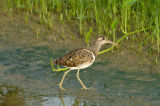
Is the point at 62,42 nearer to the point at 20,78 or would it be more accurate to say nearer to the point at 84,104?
the point at 20,78

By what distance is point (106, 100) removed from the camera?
22.3ft

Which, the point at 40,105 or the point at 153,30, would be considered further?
the point at 153,30

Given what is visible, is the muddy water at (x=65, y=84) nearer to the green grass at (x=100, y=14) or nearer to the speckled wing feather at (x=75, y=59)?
the speckled wing feather at (x=75, y=59)

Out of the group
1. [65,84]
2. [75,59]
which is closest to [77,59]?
[75,59]

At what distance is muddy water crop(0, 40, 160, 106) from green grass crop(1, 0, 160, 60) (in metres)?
1.23

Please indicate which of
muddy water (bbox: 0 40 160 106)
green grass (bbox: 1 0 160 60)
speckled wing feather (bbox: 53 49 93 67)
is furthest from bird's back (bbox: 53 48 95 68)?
green grass (bbox: 1 0 160 60)

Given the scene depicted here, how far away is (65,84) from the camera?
25.6 feet

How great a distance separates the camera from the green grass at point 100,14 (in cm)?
948

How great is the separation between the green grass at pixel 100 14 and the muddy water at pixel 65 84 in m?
1.23

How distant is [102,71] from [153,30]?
5.87 ft

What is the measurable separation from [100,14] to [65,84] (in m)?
3.08

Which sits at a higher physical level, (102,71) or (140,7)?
(140,7)

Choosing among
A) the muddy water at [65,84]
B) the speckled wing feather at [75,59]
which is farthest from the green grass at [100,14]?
the speckled wing feather at [75,59]

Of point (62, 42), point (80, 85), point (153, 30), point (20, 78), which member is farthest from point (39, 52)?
point (153, 30)
